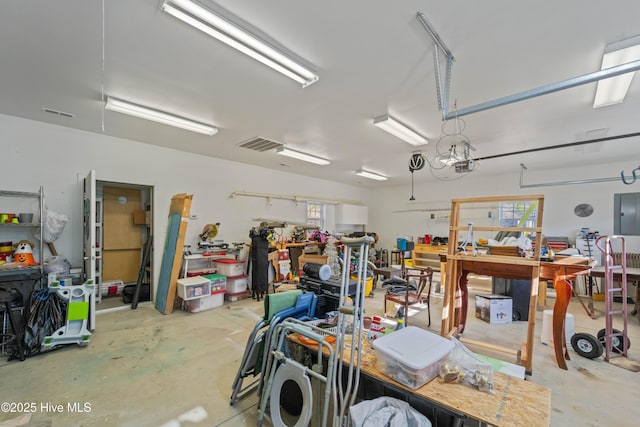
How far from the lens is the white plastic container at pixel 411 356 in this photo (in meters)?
1.43

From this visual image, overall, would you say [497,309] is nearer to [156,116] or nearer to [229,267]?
[229,267]

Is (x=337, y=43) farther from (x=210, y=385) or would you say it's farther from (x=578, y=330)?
(x=578, y=330)

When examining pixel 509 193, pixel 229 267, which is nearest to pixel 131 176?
pixel 229 267

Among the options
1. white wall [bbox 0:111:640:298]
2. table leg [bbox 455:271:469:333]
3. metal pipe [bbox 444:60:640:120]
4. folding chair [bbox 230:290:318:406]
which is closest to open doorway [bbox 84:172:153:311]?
white wall [bbox 0:111:640:298]

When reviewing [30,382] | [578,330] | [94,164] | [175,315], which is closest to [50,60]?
[94,164]

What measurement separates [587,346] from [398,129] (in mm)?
3405

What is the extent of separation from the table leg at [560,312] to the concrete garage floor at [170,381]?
0.44 ft

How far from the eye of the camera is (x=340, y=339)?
60.9 inches

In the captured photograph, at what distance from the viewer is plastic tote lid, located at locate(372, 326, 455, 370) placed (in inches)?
57.3

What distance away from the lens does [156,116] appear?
3.39 m

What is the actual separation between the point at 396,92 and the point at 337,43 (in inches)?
38.3

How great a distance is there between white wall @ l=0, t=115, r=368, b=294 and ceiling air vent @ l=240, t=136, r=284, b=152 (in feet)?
4.25

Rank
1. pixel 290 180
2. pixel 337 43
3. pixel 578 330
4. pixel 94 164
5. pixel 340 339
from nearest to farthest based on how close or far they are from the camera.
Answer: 1. pixel 340 339
2. pixel 337 43
3. pixel 578 330
4. pixel 94 164
5. pixel 290 180

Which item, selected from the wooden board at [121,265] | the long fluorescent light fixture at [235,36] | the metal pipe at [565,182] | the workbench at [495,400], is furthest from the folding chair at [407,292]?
the wooden board at [121,265]
